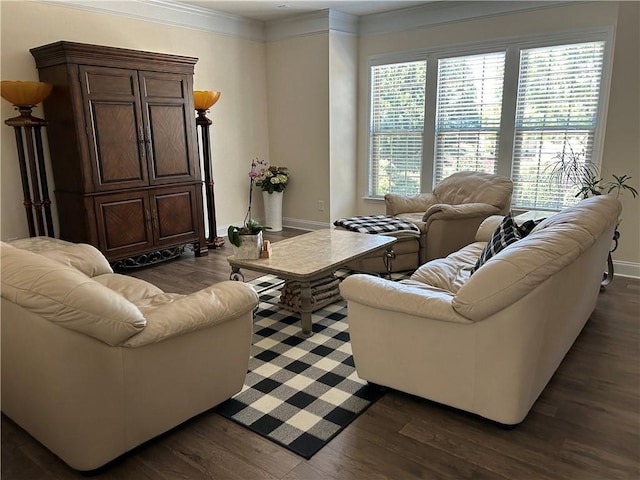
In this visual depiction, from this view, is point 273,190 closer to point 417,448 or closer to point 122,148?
point 122,148

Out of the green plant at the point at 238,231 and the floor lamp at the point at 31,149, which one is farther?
the floor lamp at the point at 31,149

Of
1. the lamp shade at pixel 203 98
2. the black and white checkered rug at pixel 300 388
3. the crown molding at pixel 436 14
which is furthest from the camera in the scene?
the lamp shade at pixel 203 98

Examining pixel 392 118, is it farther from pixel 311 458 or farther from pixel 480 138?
pixel 311 458

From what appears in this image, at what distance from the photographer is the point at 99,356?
1.70 meters

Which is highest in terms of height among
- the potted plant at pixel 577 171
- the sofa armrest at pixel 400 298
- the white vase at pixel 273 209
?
the potted plant at pixel 577 171

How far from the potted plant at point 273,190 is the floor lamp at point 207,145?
3.16 feet

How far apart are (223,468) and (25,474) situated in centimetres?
76

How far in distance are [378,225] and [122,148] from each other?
7.92ft

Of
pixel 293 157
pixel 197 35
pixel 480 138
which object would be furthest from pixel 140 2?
pixel 480 138

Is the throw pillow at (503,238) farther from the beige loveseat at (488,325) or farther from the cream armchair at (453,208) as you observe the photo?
the cream armchair at (453,208)

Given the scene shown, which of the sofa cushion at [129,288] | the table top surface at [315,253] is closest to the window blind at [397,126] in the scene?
the table top surface at [315,253]

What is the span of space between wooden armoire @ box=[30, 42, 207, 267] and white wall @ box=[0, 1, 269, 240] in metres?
0.25

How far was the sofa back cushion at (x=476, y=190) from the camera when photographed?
14.7 feet

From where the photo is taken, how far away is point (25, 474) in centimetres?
184
